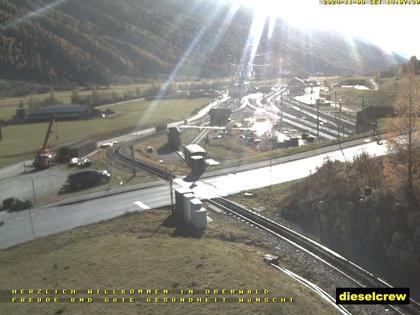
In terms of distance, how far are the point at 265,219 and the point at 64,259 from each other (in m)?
12.5

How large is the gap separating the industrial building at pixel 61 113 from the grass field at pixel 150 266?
73873 mm

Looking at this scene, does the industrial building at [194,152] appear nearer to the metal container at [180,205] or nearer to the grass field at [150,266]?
the metal container at [180,205]

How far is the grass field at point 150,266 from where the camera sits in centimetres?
1764

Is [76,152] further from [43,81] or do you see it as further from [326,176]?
[43,81]

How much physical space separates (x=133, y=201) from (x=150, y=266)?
12.9 m

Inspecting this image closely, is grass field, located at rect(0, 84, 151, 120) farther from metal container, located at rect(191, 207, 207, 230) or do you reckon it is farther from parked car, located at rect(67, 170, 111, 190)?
metal container, located at rect(191, 207, 207, 230)

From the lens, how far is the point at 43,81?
545 feet

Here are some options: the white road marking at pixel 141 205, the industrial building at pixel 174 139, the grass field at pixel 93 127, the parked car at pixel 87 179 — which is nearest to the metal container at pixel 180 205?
the white road marking at pixel 141 205

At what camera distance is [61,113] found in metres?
97.2

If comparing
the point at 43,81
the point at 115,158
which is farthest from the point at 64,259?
the point at 43,81

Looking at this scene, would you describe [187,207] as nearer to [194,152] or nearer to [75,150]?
[194,152]

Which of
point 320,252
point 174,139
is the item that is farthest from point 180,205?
point 174,139

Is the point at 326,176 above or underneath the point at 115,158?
above

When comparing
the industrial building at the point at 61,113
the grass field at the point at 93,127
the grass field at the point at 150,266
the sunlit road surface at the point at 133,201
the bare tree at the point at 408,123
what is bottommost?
the grass field at the point at 93,127
